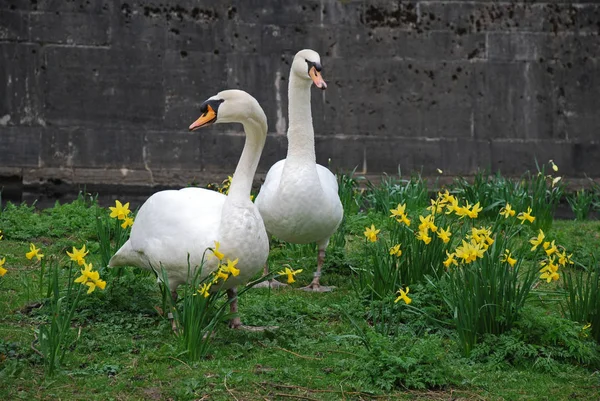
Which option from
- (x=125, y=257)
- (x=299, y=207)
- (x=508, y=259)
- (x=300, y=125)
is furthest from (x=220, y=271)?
(x=300, y=125)

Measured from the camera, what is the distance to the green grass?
14.9 ft

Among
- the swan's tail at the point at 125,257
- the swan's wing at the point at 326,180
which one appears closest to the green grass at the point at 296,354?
the swan's tail at the point at 125,257

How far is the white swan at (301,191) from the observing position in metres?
6.73

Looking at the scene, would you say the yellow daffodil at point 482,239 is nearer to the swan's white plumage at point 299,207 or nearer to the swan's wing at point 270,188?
the swan's white plumage at point 299,207

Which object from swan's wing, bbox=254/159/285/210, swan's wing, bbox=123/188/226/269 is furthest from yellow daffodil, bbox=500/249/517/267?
swan's wing, bbox=254/159/285/210

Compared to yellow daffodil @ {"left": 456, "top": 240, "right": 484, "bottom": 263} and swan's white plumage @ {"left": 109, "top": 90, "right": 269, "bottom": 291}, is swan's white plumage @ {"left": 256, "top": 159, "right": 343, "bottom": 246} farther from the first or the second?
yellow daffodil @ {"left": 456, "top": 240, "right": 484, "bottom": 263}

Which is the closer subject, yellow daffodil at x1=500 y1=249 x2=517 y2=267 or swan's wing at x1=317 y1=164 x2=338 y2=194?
yellow daffodil at x1=500 y1=249 x2=517 y2=267

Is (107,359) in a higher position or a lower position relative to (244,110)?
lower

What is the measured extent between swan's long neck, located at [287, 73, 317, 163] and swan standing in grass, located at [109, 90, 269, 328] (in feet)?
4.35

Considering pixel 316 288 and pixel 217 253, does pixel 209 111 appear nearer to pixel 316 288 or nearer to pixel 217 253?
pixel 217 253

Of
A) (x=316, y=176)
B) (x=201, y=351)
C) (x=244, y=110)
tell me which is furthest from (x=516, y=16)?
(x=201, y=351)

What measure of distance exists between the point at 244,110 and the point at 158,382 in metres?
1.66

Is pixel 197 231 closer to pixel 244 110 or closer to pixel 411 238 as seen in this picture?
pixel 244 110

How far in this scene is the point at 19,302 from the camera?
19.9 feet
